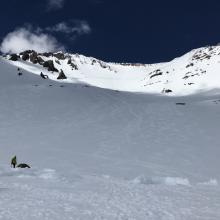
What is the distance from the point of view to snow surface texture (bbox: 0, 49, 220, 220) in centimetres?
1177

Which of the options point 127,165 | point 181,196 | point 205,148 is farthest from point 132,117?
point 181,196

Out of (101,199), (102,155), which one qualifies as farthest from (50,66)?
(101,199)

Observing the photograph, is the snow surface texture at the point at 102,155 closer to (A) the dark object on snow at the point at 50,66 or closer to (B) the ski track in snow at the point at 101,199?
(B) the ski track in snow at the point at 101,199

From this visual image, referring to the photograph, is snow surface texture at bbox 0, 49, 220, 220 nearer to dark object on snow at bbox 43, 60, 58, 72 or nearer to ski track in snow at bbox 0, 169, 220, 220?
ski track in snow at bbox 0, 169, 220, 220

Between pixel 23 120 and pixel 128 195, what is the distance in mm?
28582

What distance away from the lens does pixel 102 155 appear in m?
27.1

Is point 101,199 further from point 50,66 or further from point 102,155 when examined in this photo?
point 50,66

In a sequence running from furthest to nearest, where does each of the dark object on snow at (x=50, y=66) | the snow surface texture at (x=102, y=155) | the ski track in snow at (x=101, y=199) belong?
the dark object on snow at (x=50, y=66), the snow surface texture at (x=102, y=155), the ski track in snow at (x=101, y=199)

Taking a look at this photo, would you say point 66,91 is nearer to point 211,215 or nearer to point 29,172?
point 29,172

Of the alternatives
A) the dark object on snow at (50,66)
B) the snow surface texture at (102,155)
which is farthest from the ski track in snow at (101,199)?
the dark object on snow at (50,66)

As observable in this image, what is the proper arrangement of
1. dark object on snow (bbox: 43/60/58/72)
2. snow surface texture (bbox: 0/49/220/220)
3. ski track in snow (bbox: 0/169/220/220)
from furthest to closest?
dark object on snow (bbox: 43/60/58/72)
snow surface texture (bbox: 0/49/220/220)
ski track in snow (bbox: 0/169/220/220)

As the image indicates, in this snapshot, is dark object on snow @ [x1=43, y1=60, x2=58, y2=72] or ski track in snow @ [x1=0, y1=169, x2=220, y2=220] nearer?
ski track in snow @ [x1=0, y1=169, x2=220, y2=220]

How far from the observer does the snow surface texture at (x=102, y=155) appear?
1177 centimetres

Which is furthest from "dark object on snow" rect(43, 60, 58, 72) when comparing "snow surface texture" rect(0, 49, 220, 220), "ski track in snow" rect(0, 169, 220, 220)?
"ski track in snow" rect(0, 169, 220, 220)
